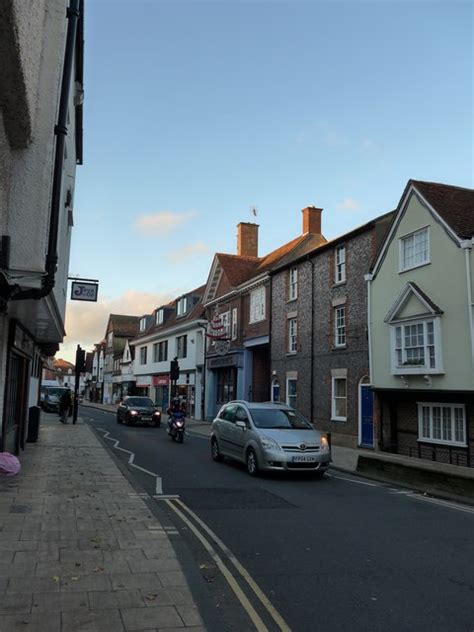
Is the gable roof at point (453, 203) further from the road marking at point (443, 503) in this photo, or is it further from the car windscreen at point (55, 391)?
the car windscreen at point (55, 391)

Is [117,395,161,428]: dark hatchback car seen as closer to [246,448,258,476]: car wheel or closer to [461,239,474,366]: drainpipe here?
[246,448,258,476]: car wheel

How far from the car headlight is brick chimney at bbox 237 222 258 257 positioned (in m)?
27.6

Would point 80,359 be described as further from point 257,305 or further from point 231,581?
point 231,581

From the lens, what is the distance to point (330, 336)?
22.4 m

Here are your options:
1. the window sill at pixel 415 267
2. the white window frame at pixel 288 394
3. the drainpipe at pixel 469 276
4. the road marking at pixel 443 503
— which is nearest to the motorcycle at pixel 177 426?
the white window frame at pixel 288 394

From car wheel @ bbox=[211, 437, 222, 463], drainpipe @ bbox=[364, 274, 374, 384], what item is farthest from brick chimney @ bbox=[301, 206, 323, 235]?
car wheel @ bbox=[211, 437, 222, 463]

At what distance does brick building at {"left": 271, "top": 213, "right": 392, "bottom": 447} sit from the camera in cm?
2028

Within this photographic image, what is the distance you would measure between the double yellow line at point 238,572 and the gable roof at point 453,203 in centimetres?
1163

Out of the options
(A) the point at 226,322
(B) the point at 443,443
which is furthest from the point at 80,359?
(B) the point at 443,443

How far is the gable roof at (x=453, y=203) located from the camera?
630 inches

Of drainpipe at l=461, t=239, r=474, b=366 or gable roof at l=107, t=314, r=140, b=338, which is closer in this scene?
drainpipe at l=461, t=239, r=474, b=366

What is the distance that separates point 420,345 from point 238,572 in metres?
12.8

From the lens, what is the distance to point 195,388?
38.9 meters

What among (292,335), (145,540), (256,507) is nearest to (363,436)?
(292,335)
